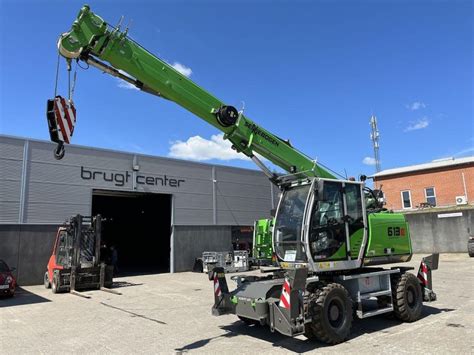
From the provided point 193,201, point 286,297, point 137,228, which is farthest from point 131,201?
point 286,297

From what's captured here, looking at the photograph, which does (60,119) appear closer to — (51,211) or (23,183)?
(23,183)

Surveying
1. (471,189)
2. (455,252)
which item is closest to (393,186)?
(471,189)

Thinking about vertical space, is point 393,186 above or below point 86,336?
above

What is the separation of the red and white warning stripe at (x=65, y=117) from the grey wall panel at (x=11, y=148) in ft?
42.1

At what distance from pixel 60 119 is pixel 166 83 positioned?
199 centimetres

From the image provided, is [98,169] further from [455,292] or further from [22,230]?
[455,292]

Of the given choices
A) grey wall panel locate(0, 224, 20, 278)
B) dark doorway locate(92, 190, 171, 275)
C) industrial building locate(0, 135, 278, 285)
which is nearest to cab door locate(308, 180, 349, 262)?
industrial building locate(0, 135, 278, 285)

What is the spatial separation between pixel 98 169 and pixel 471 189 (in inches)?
1091

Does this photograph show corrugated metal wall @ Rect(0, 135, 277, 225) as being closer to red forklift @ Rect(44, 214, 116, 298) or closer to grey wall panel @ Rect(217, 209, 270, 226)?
grey wall panel @ Rect(217, 209, 270, 226)

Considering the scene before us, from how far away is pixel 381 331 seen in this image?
Answer: 788 centimetres

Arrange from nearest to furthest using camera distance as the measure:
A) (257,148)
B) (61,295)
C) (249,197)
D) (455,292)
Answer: (257,148) → (455,292) → (61,295) → (249,197)

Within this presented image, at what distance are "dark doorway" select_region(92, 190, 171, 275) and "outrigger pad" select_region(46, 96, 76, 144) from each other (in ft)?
71.1

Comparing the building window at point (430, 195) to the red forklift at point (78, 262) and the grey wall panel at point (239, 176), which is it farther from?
the red forklift at point (78, 262)

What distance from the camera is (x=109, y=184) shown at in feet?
67.1
